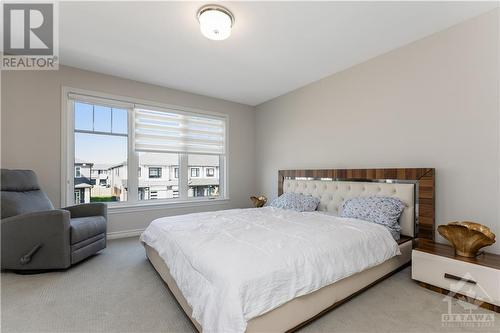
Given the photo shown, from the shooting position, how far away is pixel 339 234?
2082 millimetres

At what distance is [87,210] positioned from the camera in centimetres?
317

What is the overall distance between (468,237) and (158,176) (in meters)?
4.35

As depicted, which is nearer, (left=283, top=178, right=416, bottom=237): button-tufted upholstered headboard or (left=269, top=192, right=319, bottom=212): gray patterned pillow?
(left=283, top=178, right=416, bottom=237): button-tufted upholstered headboard

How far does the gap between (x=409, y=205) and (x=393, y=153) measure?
678mm

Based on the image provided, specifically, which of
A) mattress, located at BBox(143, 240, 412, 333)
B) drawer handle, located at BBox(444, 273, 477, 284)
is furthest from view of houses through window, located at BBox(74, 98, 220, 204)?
drawer handle, located at BBox(444, 273, 477, 284)

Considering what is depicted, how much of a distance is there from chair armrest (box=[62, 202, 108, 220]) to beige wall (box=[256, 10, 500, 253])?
11.1 feet

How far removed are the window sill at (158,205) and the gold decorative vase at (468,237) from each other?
3.71m

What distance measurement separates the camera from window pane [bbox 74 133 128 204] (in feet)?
11.9

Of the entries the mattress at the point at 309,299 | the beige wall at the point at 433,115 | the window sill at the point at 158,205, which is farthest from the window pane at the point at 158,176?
the beige wall at the point at 433,115

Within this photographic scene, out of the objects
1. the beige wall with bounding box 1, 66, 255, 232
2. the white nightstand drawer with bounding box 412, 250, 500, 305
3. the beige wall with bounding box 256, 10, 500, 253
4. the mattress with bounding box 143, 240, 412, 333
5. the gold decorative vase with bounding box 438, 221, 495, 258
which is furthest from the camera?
the beige wall with bounding box 1, 66, 255, 232

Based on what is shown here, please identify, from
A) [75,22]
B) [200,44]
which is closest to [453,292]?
[200,44]

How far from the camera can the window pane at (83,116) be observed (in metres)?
3.59

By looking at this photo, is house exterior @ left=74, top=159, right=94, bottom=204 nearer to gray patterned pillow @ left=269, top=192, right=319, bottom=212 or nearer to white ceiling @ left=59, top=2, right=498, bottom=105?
white ceiling @ left=59, top=2, right=498, bottom=105

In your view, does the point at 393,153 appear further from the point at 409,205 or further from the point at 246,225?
the point at 246,225
